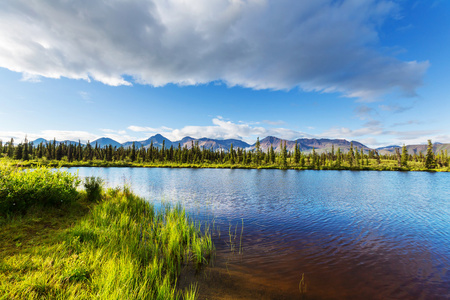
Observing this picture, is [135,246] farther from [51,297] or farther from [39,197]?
[39,197]

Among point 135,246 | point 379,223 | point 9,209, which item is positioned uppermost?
point 9,209

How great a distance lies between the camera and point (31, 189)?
10.3 meters

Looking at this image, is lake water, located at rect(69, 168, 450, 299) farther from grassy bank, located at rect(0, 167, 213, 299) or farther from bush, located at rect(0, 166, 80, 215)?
bush, located at rect(0, 166, 80, 215)

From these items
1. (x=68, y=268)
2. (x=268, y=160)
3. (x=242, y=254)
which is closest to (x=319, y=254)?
(x=242, y=254)

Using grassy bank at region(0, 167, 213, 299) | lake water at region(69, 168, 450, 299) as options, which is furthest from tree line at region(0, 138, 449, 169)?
grassy bank at region(0, 167, 213, 299)

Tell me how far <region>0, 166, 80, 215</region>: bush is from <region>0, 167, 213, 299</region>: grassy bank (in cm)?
4

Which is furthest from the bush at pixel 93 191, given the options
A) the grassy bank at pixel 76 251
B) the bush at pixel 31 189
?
the bush at pixel 31 189

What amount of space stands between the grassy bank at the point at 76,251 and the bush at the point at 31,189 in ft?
0.13

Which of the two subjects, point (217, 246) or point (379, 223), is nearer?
point (217, 246)

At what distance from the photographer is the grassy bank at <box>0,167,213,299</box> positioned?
4.61m

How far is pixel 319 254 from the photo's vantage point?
9.19 m

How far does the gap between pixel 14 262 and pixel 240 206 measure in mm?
14952

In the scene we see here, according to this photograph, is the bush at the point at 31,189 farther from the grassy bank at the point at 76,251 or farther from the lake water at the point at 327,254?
the lake water at the point at 327,254

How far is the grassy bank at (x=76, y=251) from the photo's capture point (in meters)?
4.61
